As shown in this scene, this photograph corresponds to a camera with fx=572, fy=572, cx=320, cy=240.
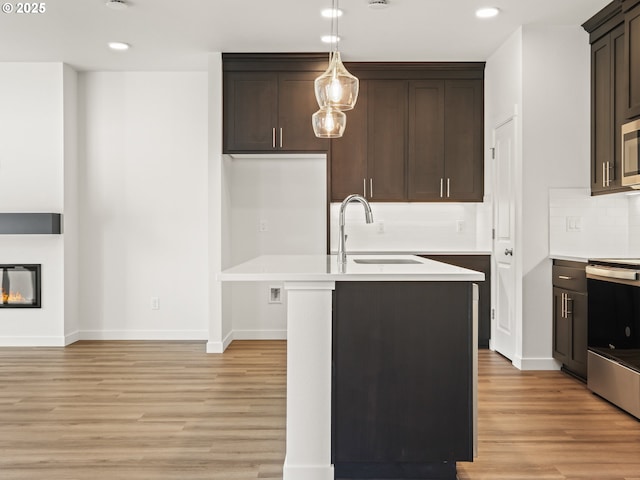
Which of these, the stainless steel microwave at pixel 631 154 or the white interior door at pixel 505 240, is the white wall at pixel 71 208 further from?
the stainless steel microwave at pixel 631 154

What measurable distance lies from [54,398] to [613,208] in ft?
14.0

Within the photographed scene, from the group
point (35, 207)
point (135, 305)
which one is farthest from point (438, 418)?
point (35, 207)

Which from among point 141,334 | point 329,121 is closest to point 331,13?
point 329,121

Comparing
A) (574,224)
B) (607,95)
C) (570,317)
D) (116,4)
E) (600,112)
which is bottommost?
(570,317)

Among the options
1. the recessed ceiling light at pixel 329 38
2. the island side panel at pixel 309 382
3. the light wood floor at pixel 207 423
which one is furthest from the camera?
the recessed ceiling light at pixel 329 38

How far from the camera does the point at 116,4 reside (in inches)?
158

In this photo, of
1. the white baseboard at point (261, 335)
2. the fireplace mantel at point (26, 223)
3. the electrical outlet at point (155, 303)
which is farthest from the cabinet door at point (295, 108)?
the fireplace mantel at point (26, 223)

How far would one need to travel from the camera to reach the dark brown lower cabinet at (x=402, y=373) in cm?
236

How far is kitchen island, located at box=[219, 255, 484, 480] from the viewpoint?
2.36m

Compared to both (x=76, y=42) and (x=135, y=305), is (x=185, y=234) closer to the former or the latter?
(x=135, y=305)

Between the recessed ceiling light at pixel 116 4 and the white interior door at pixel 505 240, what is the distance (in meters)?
3.08

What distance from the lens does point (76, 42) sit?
191 inches

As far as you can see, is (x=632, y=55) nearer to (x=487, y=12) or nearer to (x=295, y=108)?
(x=487, y=12)

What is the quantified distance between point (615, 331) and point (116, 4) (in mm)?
3931
